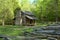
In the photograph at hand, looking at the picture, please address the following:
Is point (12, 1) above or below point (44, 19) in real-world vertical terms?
above

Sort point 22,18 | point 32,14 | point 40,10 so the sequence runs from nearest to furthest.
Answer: point 22,18, point 32,14, point 40,10

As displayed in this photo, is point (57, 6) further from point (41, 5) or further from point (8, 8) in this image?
point (8, 8)

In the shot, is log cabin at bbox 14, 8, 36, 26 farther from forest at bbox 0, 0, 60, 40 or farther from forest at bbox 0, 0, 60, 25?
forest at bbox 0, 0, 60, 25

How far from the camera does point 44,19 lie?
211ft

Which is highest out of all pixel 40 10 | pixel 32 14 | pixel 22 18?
pixel 40 10

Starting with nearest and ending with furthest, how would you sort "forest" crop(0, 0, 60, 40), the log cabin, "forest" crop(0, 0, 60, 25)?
"forest" crop(0, 0, 60, 40)
"forest" crop(0, 0, 60, 25)
the log cabin

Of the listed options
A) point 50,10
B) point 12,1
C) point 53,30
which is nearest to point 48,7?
point 50,10

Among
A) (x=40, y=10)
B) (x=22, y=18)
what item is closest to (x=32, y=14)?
(x=22, y=18)

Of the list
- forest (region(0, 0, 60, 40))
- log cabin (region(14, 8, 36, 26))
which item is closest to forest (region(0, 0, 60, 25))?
forest (region(0, 0, 60, 40))

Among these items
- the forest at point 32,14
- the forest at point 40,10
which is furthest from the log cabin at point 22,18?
the forest at point 40,10

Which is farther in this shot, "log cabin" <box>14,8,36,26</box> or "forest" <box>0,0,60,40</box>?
"log cabin" <box>14,8,36,26</box>

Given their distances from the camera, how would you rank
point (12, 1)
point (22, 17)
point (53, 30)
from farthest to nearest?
point (22, 17) < point (12, 1) < point (53, 30)

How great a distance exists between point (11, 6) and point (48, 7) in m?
20.4

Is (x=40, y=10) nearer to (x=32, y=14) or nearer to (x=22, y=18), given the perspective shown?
(x=32, y=14)
